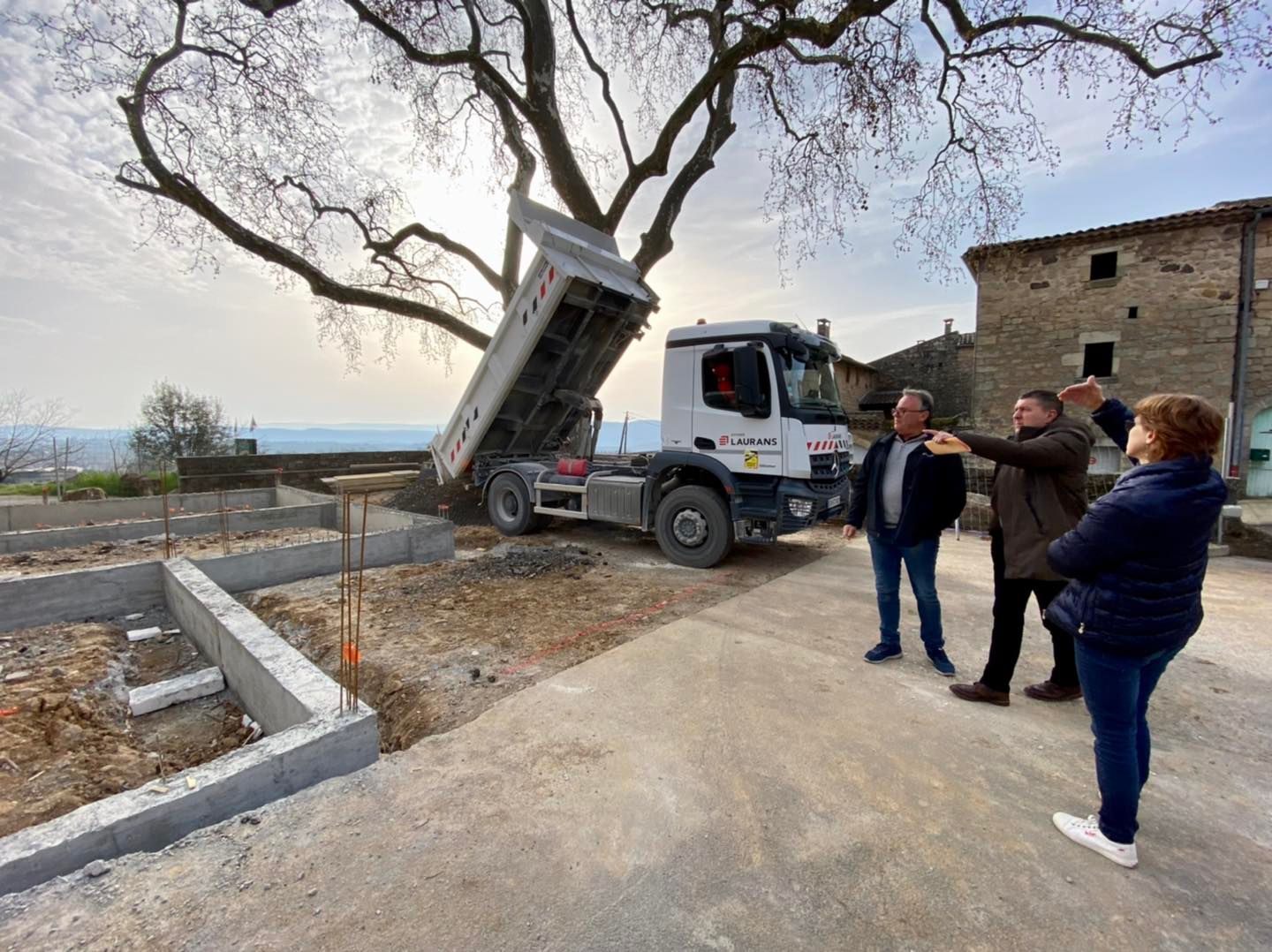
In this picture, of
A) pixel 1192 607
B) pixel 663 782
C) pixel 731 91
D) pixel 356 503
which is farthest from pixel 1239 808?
pixel 731 91

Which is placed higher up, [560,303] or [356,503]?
[560,303]

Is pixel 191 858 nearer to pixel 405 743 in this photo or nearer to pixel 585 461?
pixel 405 743

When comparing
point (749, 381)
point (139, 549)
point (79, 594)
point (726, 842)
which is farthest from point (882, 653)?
point (139, 549)

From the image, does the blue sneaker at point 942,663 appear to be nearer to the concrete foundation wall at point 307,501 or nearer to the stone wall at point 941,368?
the concrete foundation wall at point 307,501

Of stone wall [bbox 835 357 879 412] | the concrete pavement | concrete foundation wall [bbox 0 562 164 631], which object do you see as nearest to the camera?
the concrete pavement

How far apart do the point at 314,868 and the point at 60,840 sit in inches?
29.0

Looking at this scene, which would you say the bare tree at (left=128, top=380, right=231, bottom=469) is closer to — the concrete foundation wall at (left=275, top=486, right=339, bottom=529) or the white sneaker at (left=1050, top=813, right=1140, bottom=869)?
the concrete foundation wall at (left=275, top=486, right=339, bottom=529)

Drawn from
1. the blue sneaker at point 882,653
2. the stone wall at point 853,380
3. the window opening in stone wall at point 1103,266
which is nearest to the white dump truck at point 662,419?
the blue sneaker at point 882,653

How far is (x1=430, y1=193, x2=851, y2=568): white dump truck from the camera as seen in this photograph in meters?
5.29

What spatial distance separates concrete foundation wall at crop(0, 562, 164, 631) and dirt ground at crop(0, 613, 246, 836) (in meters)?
0.13

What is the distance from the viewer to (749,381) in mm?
5133

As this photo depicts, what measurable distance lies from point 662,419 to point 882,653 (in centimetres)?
334

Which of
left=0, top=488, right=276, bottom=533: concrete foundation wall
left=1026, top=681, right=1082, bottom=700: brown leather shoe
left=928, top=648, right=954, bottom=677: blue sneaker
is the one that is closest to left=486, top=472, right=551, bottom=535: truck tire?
left=0, top=488, right=276, bottom=533: concrete foundation wall

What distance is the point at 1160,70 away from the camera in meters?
7.43
